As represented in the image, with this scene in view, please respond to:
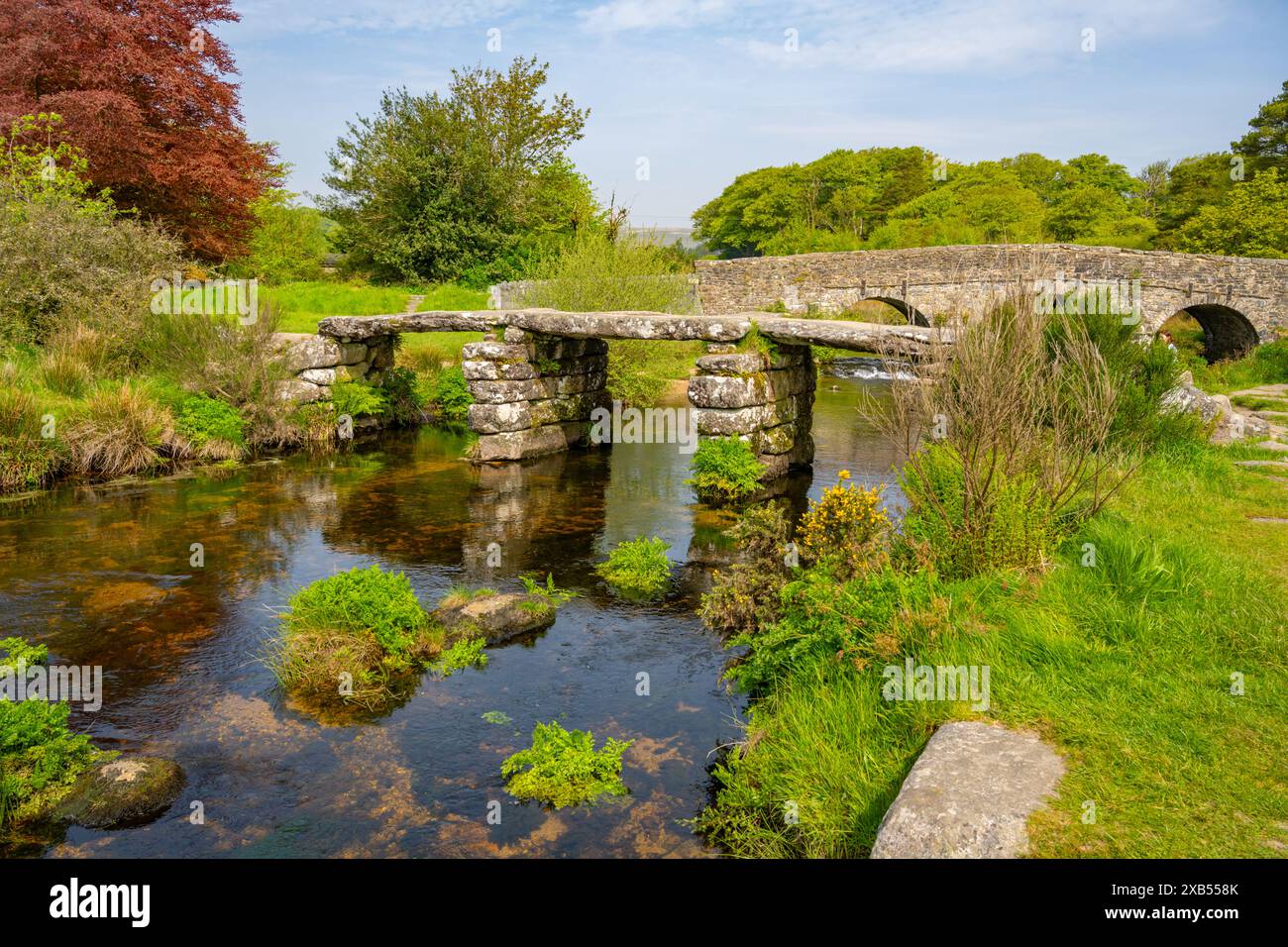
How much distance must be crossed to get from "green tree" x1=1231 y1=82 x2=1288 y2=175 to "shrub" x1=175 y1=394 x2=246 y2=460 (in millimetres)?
43756

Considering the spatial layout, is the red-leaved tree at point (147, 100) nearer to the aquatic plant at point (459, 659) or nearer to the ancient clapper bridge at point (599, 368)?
the ancient clapper bridge at point (599, 368)

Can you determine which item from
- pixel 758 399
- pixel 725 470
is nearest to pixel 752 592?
pixel 725 470

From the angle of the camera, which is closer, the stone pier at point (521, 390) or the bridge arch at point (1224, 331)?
the stone pier at point (521, 390)

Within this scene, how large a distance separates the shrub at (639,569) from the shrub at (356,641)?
2.28 meters

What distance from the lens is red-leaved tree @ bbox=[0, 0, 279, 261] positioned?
2150cm

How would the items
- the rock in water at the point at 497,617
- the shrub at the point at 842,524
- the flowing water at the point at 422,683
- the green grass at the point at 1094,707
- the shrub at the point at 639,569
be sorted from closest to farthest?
1. the green grass at the point at 1094,707
2. the flowing water at the point at 422,683
3. the shrub at the point at 842,524
4. the rock in water at the point at 497,617
5. the shrub at the point at 639,569

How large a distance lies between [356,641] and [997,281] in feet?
71.6

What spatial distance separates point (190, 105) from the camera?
79.4 ft

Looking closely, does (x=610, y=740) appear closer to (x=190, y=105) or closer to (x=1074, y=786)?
(x=1074, y=786)

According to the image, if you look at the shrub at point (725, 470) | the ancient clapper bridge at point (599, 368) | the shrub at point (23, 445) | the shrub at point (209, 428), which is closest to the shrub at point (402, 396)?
the ancient clapper bridge at point (599, 368)

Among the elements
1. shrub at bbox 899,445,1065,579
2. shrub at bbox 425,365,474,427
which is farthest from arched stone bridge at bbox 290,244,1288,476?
shrub at bbox 899,445,1065,579

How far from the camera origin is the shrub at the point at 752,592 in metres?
8.02

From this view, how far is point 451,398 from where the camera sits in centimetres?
1933
